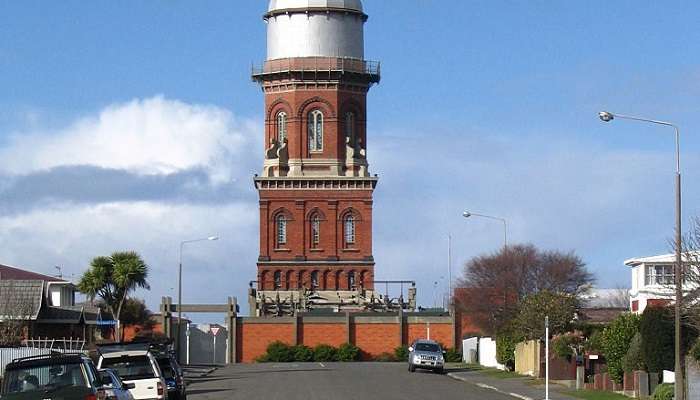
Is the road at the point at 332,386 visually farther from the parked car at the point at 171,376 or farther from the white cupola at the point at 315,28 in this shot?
the white cupola at the point at 315,28

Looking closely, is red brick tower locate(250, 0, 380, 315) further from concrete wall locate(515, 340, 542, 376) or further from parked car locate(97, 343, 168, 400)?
parked car locate(97, 343, 168, 400)

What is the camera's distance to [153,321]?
3861 inches

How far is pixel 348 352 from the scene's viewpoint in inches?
3679

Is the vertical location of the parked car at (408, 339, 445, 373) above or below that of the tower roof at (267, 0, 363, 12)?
below

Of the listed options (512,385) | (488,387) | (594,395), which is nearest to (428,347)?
(512,385)

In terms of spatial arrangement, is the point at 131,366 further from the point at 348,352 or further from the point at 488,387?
the point at 348,352

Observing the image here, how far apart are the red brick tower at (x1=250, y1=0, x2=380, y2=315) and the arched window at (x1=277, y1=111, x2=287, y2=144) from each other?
7cm

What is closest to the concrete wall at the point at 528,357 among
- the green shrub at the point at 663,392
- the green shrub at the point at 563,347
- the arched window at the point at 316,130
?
the green shrub at the point at 563,347

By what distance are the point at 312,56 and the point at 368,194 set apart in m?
9.78

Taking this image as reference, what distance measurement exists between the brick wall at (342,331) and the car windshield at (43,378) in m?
68.7

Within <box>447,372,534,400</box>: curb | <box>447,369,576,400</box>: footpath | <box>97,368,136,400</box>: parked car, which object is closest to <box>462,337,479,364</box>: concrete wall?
<box>447,369,576,400</box>: footpath

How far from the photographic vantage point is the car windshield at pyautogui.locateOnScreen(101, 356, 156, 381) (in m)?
34.8

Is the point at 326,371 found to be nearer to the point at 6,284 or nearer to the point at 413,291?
the point at 6,284

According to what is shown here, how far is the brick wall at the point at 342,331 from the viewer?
94.4 meters
